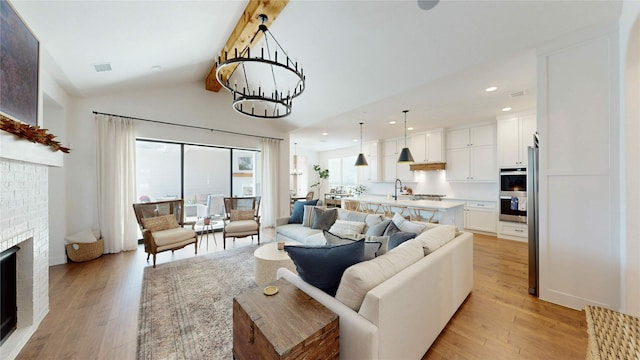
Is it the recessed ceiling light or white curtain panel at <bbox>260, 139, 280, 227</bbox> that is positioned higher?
the recessed ceiling light

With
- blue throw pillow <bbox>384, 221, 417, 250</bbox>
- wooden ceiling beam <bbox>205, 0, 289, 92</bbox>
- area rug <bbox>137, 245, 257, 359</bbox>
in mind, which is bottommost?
area rug <bbox>137, 245, 257, 359</bbox>

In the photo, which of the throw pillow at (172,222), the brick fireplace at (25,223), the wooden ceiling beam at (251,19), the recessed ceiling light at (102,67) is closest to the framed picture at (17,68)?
the brick fireplace at (25,223)

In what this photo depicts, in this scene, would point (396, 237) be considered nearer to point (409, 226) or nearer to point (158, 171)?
point (409, 226)

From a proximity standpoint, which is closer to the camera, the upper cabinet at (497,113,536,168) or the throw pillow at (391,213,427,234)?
the throw pillow at (391,213,427,234)

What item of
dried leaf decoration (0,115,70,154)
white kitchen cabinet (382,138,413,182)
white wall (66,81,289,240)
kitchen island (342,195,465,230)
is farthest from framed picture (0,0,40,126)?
white kitchen cabinet (382,138,413,182)

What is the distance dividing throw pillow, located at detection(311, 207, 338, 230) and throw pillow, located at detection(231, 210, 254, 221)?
151cm

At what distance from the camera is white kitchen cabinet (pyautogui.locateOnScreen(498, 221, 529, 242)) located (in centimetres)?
430

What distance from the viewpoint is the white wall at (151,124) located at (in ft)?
12.4

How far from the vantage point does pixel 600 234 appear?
2062 millimetres

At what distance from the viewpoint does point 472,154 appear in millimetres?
5266

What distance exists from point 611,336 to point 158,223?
475cm

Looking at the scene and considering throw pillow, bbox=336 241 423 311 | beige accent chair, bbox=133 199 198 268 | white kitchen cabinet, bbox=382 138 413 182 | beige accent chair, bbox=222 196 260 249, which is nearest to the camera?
throw pillow, bbox=336 241 423 311

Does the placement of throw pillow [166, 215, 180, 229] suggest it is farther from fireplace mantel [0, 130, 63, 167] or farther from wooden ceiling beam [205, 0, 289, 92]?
wooden ceiling beam [205, 0, 289, 92]

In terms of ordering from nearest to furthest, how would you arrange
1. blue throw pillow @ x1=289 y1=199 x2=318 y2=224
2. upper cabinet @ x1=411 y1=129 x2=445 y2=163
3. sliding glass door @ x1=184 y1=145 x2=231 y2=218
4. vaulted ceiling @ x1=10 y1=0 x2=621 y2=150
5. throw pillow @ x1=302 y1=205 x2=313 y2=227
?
vaulted ceiling @ x1=10 y1=0 x2=621 y2=150 → throw pillow @ x1=302 y1=205 x2=313 y2=227 → blue throw pillow @ x1=289 y1=199 x2=318 y2=224 → sliding glass door @ x1=184 y1=145 x2=231 y2=218 → upper cabinet @ x1=411 y1=129 x2=445 y2=163
